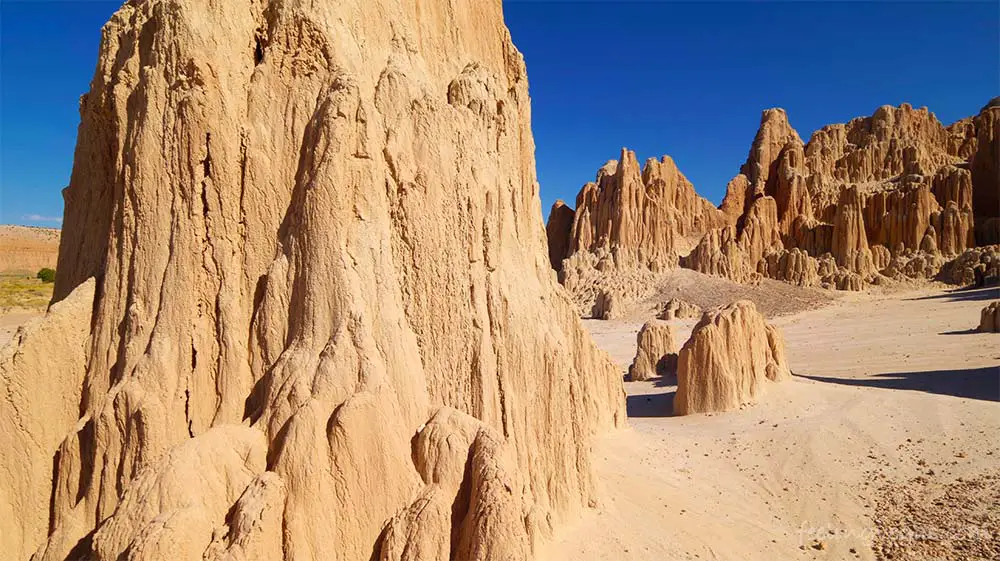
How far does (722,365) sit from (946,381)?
8875mm

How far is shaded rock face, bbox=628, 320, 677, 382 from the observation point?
82.8 ft

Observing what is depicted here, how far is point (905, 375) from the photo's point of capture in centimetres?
2189

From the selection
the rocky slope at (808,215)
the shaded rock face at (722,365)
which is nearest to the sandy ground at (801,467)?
the shaded rock face at (722,365)

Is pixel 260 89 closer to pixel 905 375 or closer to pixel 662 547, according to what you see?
pixel 662 547

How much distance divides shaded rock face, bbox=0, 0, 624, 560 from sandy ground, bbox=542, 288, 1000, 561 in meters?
1.53

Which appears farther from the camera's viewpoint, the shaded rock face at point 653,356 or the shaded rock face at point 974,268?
the shaded rock face at point 974,268

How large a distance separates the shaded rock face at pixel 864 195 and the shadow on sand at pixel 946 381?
40.1m

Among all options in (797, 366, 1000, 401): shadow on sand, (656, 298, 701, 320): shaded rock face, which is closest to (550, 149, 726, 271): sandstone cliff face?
(656, 298, 701, 320): shaded rock face

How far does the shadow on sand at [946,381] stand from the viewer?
17609 millimetres

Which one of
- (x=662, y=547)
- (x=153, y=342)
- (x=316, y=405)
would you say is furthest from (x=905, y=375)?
(x=153, y=342)

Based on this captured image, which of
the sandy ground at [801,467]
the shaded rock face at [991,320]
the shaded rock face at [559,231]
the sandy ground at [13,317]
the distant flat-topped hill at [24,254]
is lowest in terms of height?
the sandy ground at [801,467]

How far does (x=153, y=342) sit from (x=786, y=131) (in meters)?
85.1

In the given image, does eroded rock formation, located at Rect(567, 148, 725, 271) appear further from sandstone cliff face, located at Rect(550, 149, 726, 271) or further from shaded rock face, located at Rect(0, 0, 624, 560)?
shaded rock face, located at Rect(0, 0, 624, 560)

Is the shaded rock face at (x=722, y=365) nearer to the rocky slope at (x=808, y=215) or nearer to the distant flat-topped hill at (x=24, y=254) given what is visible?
the rocky slope at (x=808, y=215)
